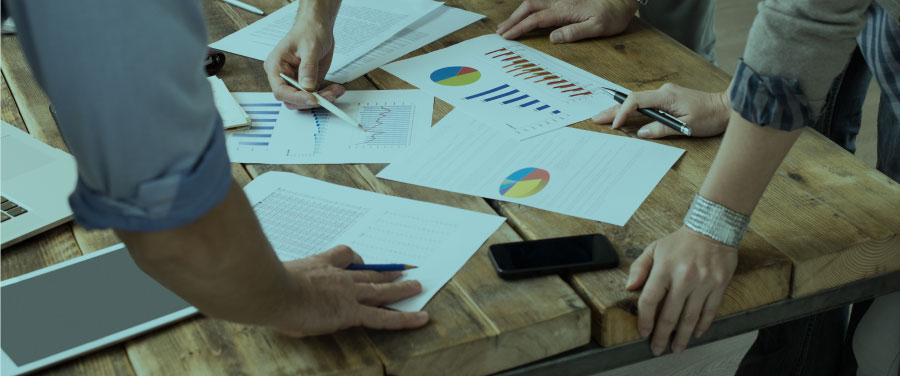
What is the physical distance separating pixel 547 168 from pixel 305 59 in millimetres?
497

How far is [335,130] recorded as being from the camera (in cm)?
131

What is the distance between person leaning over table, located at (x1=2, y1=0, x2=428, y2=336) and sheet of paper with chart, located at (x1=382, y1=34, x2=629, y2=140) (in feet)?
2.20

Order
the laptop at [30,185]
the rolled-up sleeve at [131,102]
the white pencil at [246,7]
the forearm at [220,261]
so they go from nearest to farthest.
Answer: the rolled-up sleeve at [131,102] < the forearm at [220,261] < the laptop at [30,185] < the white pencil at [246,7]

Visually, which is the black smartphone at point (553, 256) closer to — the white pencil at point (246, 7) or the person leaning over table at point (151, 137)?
the person leaning over table at point (151, 137)

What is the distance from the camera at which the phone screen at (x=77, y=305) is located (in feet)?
2.83

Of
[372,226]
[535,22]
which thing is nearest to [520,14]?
[535,22]

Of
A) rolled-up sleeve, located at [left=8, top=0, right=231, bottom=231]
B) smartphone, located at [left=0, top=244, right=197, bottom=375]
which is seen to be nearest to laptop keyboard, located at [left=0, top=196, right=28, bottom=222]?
smartphone, located at [left=0, top=244, right=197, bottom=375]

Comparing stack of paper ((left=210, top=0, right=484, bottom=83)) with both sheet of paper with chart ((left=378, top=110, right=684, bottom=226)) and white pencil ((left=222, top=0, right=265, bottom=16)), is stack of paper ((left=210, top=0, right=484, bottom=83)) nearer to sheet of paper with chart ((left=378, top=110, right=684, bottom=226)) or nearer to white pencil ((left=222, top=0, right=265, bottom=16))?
white pencil ((left=222, top=0, right=265, bottom=16))

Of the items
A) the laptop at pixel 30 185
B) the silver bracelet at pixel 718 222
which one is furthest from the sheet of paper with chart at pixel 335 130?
the silver bracelet at pixel 718 222

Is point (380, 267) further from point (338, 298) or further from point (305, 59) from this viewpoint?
point (305, 59)

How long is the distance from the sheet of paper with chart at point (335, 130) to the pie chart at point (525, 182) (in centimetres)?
18

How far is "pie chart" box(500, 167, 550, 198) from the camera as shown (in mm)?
1119

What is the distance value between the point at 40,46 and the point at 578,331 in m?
0.63

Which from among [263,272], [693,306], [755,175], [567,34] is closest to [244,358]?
[263,272]
